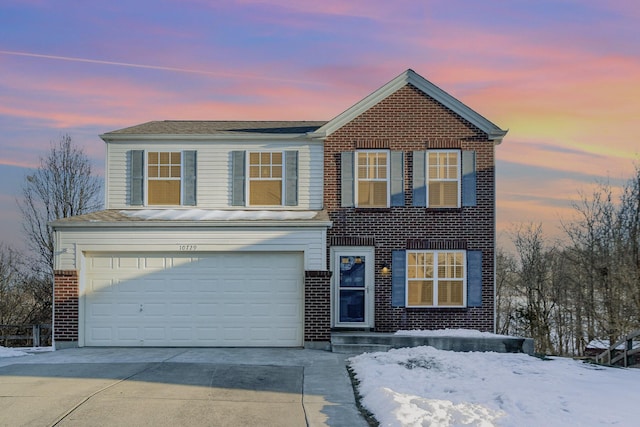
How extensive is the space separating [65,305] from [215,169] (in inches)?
212

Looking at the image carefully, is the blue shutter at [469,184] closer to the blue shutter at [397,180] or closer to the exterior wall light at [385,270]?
the blue shutter at [397,180]

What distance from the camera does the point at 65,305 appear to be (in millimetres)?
16469

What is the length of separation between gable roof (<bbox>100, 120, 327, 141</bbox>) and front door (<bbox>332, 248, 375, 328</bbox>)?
3865 millimetres

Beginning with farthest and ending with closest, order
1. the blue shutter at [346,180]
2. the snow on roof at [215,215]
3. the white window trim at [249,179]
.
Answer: the white window trim at [249,179]
the blue shutter at [346,180]
the snow on roof at [215,215]

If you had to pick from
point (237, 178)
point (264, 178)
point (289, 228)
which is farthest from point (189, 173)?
point (289, 228)

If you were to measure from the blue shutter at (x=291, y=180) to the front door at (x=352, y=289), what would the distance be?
6.07ft

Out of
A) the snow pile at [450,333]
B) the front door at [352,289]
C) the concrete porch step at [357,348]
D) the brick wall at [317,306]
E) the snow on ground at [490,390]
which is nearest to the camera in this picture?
the snow on ground at [490,390]

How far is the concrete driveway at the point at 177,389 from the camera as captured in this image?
9469 millimetres

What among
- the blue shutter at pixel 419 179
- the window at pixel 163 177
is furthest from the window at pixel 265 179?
the blue shutter at pixel 419 179

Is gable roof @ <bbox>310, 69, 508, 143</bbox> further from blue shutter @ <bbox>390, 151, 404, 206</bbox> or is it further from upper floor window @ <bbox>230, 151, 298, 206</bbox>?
blue shutter @ <bbox>390, 151, 404, 206</bbox>

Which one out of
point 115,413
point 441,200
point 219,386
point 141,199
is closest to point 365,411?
point 219,386

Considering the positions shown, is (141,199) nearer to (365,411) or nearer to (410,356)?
(410,356)

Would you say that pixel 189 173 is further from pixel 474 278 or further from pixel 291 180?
pixel 474 278

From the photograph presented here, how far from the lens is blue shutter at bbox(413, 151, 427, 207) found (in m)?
18.4
